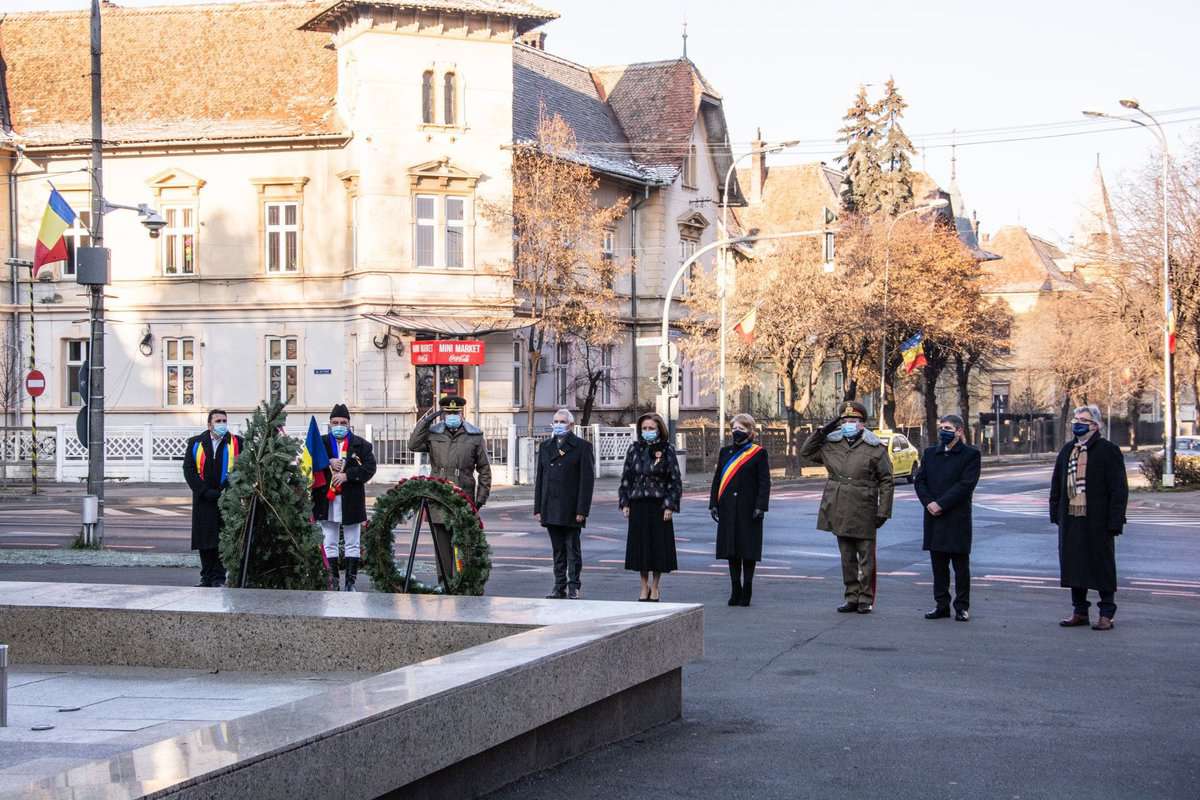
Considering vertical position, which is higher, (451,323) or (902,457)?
(451,323)

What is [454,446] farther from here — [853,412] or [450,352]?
[450,352]

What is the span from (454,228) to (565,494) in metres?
27.2

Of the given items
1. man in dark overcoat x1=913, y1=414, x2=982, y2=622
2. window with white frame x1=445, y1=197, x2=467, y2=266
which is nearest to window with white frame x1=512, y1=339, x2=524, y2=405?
window with white frame x1=445, y1=197, x2=467, y2=266

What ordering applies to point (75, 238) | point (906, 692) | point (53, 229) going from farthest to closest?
point (75, 238) → point (53, 229) → point (906, 692)

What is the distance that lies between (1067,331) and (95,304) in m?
61.9

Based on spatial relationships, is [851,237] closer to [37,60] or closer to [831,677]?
[37,60]

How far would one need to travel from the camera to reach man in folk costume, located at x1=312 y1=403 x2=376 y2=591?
14.9 metres

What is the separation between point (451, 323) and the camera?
40125 mm

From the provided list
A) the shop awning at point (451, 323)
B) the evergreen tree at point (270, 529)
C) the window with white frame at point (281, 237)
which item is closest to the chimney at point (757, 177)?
the window with white frame at point (281, 237)

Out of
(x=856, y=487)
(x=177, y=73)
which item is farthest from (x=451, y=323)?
(x=856, y=487)

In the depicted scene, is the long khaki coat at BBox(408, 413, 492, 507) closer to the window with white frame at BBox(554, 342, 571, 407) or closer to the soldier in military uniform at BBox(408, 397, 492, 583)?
the soldier in military uniform at BBox(408, 397, 492, 583)

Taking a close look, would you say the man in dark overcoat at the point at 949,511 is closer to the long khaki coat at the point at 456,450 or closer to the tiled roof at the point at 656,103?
the long khaki coat at the point at 456,450

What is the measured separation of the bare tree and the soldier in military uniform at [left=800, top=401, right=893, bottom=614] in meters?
26.3

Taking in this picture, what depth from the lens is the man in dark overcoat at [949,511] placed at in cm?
1349
